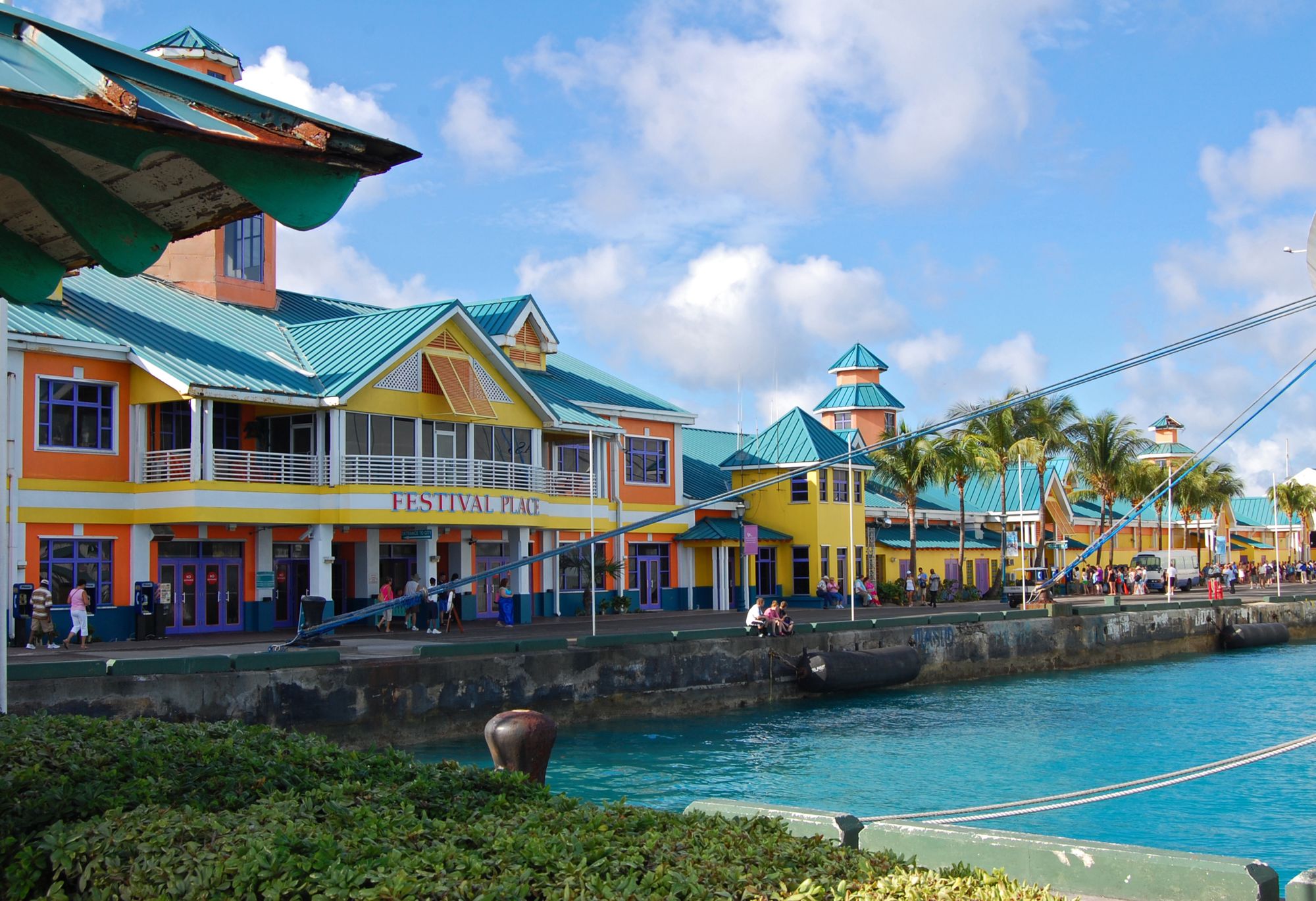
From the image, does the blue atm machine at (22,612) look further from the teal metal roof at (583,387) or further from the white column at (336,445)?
the teal metal roof at (583,387)

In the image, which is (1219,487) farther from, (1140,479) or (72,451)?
(72,451)

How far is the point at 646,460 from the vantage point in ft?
156

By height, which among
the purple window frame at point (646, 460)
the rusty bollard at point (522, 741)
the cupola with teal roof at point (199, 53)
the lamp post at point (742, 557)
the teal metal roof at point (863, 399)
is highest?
the cupola with teal roof at point (199, 53)

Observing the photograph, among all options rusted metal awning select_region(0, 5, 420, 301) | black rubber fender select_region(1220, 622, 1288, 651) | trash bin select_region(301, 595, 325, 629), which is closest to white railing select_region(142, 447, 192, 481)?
trash bin select_region(301, 595, 325, 629)

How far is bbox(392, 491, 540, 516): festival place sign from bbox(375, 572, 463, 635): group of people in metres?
2.05

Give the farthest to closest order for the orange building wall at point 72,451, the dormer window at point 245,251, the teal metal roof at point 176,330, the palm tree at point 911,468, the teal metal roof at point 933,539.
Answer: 1. the teal metal roof at point 933,539
2. the palm tree at point 911,468
3. the dormer window at point 245,251
4. the teal metal roof at point 176,330
5. the orange building wall at point 72,451

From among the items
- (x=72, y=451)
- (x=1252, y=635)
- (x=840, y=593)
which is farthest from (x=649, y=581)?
(x=1252, y=635)

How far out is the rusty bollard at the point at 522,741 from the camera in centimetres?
966

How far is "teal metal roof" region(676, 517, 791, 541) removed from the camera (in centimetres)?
4794

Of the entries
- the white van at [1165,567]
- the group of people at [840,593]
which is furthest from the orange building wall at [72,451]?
the white van at [1165,567]

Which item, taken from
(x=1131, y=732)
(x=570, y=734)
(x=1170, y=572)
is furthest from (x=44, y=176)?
(x=1170, y=572)

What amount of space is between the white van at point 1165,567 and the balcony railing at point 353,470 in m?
42.0

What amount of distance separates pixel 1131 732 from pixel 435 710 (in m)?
14.3

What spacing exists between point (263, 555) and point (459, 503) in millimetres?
5399
